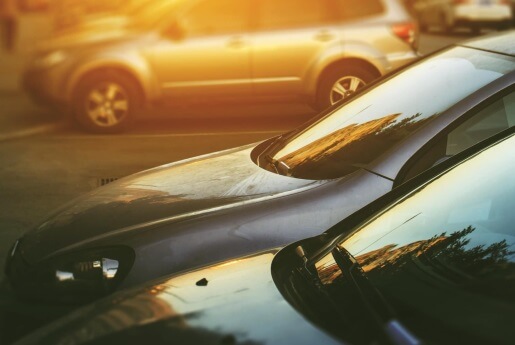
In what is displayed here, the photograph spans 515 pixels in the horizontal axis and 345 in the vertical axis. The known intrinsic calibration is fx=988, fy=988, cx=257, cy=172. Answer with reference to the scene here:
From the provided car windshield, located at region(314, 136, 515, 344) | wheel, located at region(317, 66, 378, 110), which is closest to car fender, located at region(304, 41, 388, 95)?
wheel, located at region(317, 66, 378, 110)

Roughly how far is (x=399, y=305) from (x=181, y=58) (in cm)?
856

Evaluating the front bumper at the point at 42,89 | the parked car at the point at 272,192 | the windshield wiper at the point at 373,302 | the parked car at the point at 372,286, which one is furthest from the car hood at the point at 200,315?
the front bumper at the point at 42,89

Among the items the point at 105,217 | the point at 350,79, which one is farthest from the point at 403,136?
the point at 350,79

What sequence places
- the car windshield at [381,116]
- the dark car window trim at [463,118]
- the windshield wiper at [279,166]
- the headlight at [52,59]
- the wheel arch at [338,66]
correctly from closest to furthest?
the dark car window trim at [463,118]
the car windshield at [381,116]
the windshield wiper at [279,166]
the wheel arch at [338,66]
the headlight at [52,59]

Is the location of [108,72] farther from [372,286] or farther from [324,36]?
[372,286]

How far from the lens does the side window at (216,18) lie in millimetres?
11055

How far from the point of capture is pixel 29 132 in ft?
37.1

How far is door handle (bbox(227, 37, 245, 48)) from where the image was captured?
10891mm

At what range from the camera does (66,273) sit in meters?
4.36

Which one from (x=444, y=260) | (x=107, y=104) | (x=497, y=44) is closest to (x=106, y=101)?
(x=107, y=104)

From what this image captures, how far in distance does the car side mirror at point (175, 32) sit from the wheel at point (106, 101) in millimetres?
672

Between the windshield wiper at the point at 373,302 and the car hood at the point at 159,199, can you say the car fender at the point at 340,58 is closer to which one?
the car hood at the point at 159,199

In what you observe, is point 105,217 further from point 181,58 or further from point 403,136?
point 181,58

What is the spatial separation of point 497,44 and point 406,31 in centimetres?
557
